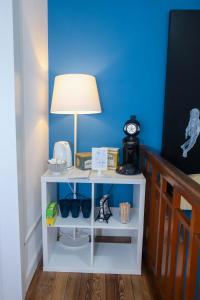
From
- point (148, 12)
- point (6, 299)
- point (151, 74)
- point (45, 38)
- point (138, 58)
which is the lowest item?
point (6, 299)

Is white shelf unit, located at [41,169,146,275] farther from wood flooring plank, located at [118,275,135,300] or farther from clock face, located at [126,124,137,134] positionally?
clock face, located at [126,124,137,134]

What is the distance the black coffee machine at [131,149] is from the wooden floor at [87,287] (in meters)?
0.76

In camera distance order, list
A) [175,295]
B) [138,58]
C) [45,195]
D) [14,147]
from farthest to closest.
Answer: [138,58] < [45,195] < [14,147] < [175,295]

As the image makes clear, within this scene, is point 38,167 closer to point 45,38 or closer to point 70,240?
point 70,240

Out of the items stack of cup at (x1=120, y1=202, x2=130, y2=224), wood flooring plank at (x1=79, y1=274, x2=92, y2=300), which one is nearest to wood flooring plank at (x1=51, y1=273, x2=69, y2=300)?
wood flooring plank at (x1=79, y1=274, x2=92, y2=300)

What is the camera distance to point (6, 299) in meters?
1.47

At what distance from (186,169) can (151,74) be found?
0.84 m

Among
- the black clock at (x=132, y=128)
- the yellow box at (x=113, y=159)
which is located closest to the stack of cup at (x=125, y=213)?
the yellow box at (x=113, y=159)

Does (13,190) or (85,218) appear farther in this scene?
(85,218)

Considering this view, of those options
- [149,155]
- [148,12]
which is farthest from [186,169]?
[148,12]

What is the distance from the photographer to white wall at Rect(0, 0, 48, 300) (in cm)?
128

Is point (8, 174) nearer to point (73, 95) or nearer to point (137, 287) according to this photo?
point (73, 95)

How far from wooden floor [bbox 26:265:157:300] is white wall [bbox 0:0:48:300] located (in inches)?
3.8

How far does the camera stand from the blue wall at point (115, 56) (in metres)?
1.91
